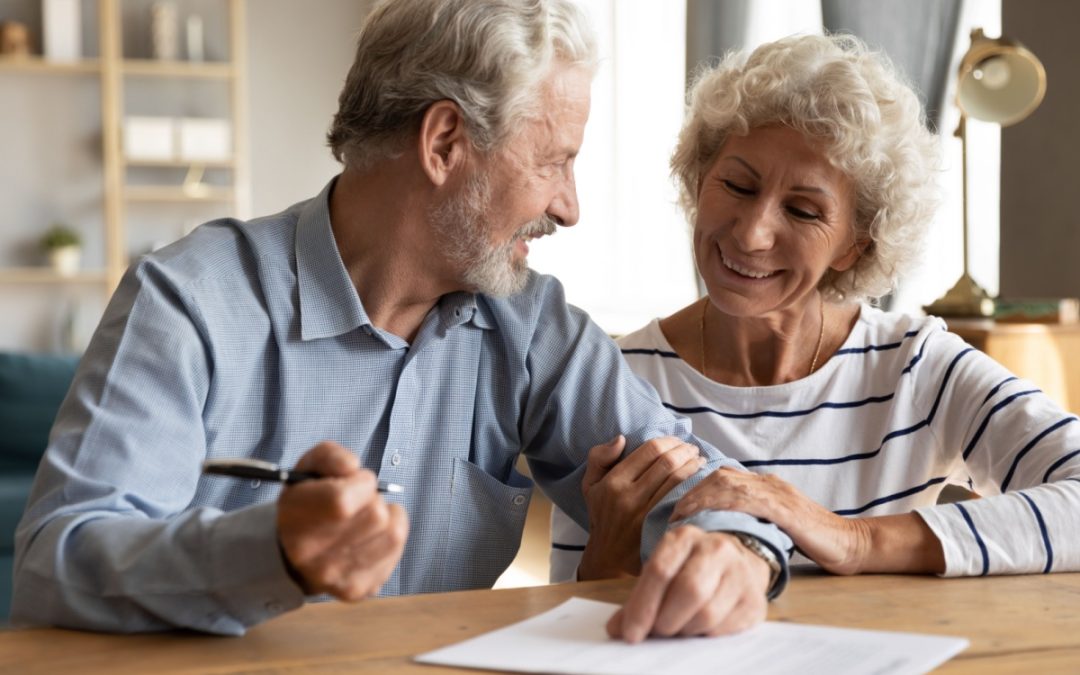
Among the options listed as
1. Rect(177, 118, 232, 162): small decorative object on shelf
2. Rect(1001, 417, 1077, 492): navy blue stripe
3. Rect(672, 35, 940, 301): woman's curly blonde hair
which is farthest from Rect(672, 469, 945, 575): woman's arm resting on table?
Rect(177, 118, 232, 162): small decorative object on shelf

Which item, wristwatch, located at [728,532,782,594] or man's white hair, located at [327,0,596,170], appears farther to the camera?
man's white hair, located at [327,0,596,170]

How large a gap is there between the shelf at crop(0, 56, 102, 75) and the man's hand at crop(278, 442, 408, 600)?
6117 millimetres

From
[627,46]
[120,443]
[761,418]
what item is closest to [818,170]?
[761,418]

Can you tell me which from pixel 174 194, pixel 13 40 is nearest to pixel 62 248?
pixel 174 194

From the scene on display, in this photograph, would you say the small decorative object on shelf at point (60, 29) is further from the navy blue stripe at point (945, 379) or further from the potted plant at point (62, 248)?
the navy blue stripe at point (945, 379)

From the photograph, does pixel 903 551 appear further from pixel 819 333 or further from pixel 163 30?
pixel 163 30

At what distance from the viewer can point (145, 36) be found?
22.7 ft

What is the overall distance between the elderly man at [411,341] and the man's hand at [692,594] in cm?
3

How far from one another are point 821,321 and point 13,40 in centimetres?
564

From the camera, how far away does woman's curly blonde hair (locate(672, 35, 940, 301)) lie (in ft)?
6.35

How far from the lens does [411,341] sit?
1.63 m

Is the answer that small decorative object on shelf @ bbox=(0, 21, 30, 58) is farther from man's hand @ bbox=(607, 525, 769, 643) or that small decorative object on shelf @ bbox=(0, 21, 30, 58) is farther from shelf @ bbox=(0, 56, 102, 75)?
man's hand @ bbox=(607, 525, 769, 643)

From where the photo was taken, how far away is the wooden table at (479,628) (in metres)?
1.06

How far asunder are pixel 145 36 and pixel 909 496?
5.99 metres
